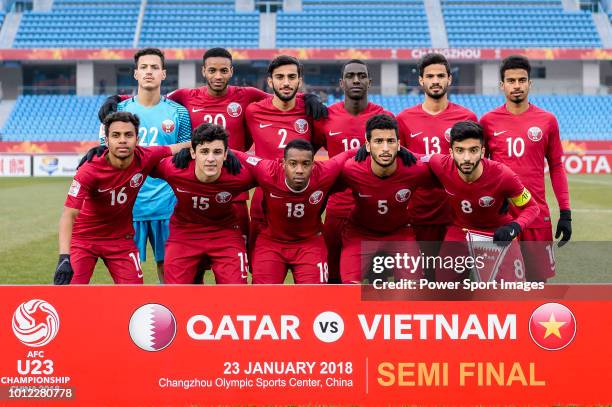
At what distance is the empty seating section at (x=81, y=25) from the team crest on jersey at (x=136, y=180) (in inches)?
1234

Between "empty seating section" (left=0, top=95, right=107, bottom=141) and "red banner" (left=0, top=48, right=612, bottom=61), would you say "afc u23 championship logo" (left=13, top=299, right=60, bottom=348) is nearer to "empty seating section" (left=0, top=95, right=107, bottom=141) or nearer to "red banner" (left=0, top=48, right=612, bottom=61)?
"empty seating section" (left=0, top=95, right=107, bottom=141)

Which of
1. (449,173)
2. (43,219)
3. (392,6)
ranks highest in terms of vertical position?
(392,6)

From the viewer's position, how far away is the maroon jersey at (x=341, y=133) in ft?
17.2

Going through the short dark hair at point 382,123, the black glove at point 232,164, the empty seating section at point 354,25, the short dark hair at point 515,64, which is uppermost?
the empty seating section at point 354,25

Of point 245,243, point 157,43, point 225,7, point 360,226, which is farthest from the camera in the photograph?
point 225,7

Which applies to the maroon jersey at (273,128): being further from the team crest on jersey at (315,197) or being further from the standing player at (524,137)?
the standing player at (524,137)

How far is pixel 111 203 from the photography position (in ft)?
15.7

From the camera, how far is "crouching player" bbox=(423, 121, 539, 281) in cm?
427

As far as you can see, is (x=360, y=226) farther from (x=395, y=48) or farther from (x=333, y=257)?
(x=395, y=48)

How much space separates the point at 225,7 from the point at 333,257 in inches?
1307

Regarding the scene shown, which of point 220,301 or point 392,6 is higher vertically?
point 392,6

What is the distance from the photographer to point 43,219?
1270cm

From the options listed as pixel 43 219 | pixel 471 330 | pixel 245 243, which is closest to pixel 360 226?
pixel 245 243

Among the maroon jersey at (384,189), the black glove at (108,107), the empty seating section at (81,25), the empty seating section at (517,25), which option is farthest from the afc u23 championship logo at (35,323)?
the empty seating section at (517,25)
